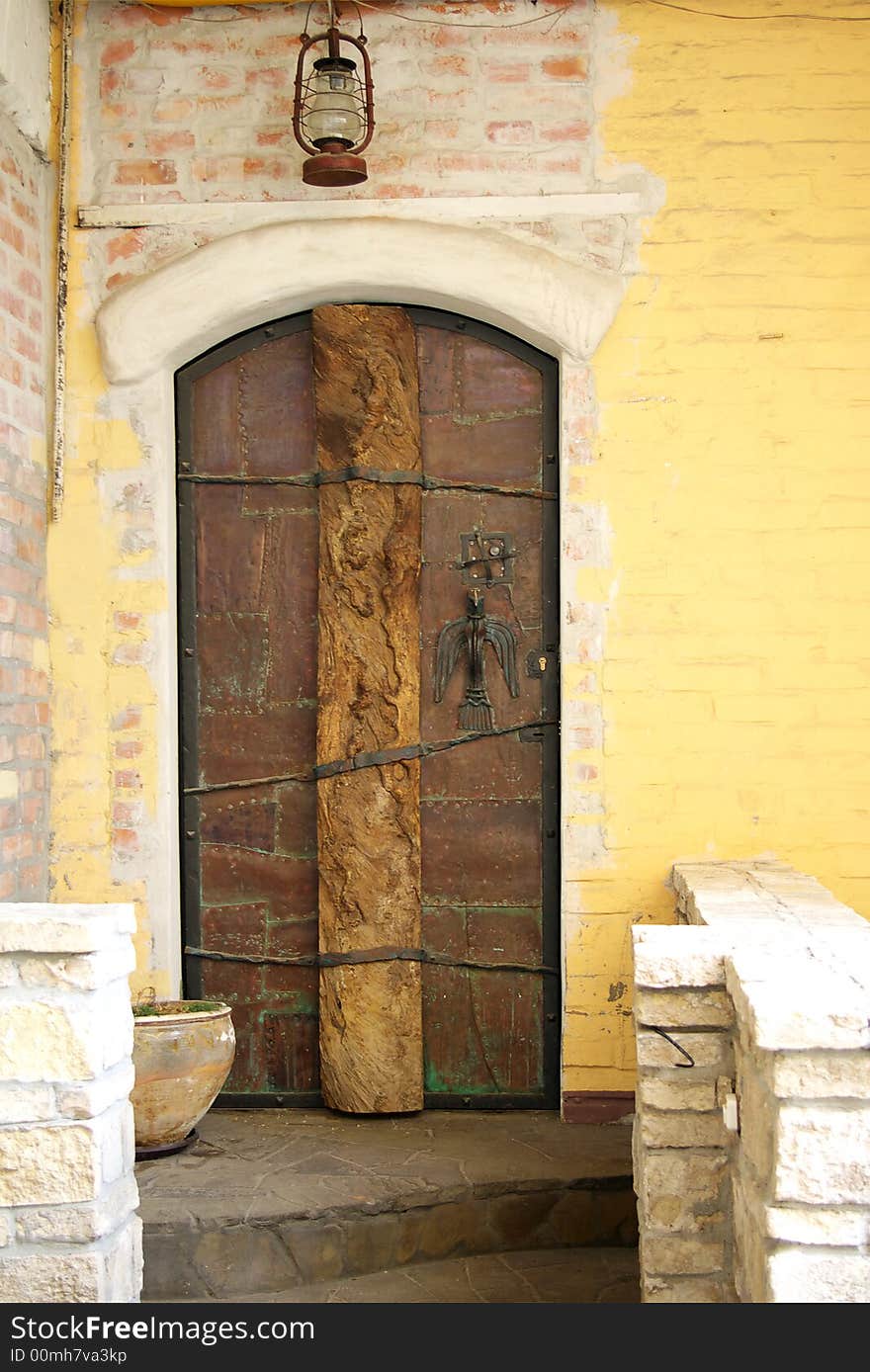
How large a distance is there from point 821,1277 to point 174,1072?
2.13 metres

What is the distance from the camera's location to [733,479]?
4.52 meters

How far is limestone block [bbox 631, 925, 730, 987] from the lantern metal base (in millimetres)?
2390

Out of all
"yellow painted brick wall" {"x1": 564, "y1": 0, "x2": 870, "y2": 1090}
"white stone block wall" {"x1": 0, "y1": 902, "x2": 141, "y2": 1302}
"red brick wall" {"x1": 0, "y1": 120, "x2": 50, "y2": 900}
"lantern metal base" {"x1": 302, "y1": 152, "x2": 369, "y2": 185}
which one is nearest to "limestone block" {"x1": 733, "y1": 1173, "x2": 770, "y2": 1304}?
"white stone block wall" {"x1": 0, "y1": 902, "x2": 141, "y2": 1302}

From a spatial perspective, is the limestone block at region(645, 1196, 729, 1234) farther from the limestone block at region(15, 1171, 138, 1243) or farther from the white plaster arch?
the white plaster arch

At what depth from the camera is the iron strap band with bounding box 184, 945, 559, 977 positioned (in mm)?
4523

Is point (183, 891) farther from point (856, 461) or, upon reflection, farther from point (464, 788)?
point (856, 461)

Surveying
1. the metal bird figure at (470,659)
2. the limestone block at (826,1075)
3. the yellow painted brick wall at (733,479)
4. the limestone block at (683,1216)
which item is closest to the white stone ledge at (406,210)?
the yellow painted brick wall at (733,479)

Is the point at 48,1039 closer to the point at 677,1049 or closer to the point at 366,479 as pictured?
the point at 677,1049

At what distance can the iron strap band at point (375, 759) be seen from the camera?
14.9ft

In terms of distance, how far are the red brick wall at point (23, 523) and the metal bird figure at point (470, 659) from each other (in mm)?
1171

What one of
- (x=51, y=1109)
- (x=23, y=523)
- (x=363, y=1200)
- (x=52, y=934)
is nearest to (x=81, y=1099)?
(x=51, y=1109)

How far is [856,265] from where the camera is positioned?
4.50 meters

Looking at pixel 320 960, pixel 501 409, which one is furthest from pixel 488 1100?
pixel 501 409

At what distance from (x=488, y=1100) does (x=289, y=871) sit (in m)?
0.90
